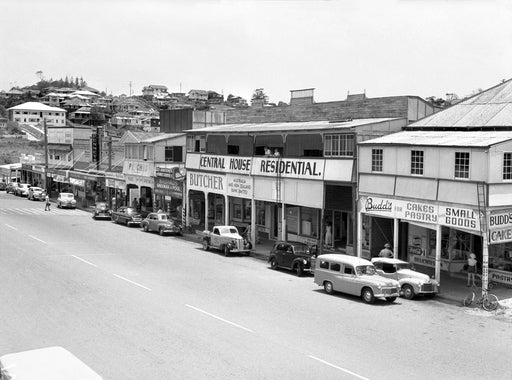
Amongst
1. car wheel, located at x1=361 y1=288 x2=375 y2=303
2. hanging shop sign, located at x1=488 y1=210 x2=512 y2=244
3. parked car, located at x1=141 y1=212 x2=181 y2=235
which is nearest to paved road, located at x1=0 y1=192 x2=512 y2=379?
car wheel, located at x1=361 y1=288 x2=375 y2=303

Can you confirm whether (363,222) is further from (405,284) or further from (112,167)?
(112,167)

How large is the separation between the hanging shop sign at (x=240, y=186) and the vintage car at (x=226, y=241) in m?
3.28

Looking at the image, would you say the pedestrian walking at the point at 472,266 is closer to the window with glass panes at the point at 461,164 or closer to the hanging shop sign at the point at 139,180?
the window with glass panes at the point at 461,164

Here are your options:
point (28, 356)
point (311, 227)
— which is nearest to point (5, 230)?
point (311, 227)

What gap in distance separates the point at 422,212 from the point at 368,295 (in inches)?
221

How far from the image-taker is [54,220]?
177ft

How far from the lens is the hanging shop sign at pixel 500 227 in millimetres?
26141

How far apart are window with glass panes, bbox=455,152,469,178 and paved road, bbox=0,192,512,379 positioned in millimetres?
5714

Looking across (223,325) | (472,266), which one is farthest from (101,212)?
(223,325)

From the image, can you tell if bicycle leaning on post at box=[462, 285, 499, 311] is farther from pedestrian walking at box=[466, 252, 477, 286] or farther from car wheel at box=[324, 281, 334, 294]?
car wheel at box=[324, 281, 334, 294]

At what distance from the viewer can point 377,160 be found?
3183 centimetres

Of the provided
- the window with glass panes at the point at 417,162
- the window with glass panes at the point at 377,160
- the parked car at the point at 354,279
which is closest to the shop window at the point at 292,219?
the window with glass panes at the point at 377,160

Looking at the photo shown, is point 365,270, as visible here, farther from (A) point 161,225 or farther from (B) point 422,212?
(A) point 161,225

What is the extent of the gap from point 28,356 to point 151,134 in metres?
50.1
